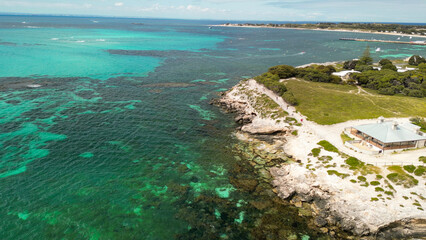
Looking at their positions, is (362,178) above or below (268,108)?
below

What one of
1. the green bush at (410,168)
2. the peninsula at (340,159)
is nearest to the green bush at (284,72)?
the peninsula at (340,159)

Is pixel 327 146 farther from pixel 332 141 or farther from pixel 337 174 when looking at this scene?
pixel 337 174

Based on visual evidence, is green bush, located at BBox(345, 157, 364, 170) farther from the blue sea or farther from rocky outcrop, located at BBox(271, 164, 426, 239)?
the blue sea

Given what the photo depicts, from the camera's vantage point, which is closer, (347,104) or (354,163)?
(354,163)

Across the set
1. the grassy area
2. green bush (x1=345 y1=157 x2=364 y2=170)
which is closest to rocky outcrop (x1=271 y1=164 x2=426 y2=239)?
green bush (x1=345 y1=157 x2=364 y2=170)

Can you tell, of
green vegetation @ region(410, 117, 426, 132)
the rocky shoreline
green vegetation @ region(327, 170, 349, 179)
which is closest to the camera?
the rocky shoreline

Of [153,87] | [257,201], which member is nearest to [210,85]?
[153,87]

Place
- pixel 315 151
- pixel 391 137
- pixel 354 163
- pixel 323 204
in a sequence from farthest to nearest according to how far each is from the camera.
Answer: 1. pixel 315 151
2. pixel 391 137
3. pixel 354 163
4. pixel 323 204

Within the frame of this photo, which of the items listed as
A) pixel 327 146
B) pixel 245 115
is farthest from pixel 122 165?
pixel 327 146
